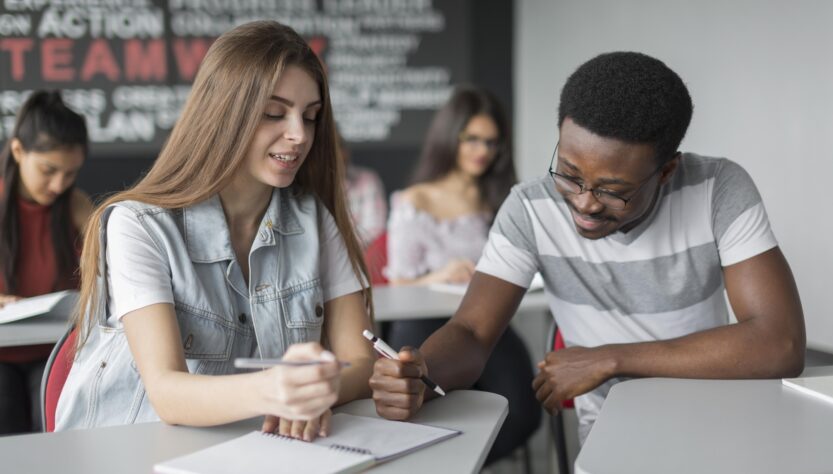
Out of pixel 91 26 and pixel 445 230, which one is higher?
pixel 91 26

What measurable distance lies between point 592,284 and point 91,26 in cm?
394

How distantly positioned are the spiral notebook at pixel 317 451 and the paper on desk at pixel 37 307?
1.38 meters

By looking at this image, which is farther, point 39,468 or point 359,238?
point 359,238

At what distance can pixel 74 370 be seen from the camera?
165cm

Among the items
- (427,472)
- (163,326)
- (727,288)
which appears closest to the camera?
(427,472)

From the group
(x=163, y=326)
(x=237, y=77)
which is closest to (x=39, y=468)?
(x=163, y=326)

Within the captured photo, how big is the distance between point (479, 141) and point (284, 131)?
87.2 inches

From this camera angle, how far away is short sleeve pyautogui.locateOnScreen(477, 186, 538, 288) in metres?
1.87

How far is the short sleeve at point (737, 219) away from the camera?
1.77 metres

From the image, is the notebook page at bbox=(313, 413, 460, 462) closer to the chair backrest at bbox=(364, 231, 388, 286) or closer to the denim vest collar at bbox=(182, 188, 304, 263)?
the denim vest collar at bbox=(182, 188, 304, 263)

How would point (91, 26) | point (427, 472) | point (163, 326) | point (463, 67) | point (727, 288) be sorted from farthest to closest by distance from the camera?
point (463, 67) < point (91, 26) < point (727, 288) < point (163, 326) < point (427, 472)

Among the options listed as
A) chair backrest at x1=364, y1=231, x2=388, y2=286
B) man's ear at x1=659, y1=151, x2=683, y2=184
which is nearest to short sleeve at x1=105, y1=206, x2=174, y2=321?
man's ear at x1=659, y1=151, x2=683, y2=184

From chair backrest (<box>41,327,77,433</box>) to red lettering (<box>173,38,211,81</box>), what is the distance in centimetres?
365

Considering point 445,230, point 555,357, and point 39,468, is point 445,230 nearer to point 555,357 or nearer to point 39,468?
point 555,357
